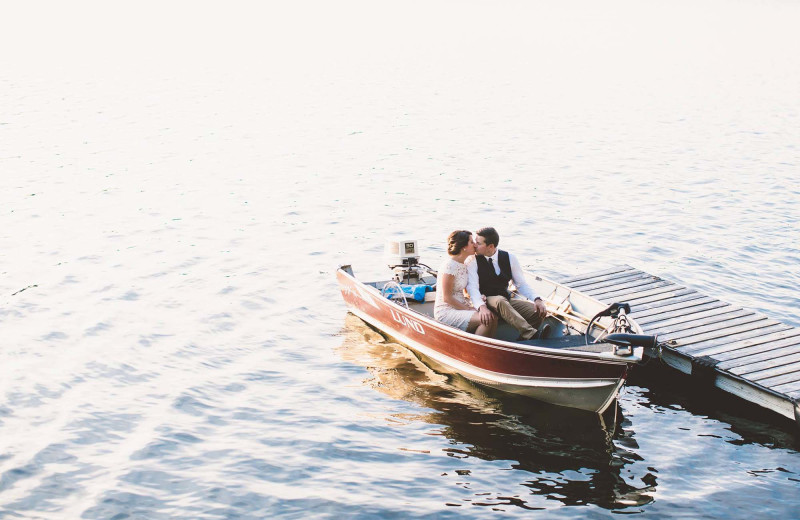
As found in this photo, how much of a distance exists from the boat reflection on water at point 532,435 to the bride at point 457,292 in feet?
2.99

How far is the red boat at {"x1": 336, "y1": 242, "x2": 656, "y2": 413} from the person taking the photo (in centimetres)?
1077

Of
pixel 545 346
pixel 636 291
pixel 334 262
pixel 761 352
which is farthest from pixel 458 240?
pixel 334 262

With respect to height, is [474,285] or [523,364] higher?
[474,285]

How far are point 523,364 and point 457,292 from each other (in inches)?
57.6

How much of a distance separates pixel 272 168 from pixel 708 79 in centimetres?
2977

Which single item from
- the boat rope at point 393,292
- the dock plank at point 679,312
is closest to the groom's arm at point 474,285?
the boat rope at point 393,292

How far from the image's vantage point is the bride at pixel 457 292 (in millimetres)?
11742

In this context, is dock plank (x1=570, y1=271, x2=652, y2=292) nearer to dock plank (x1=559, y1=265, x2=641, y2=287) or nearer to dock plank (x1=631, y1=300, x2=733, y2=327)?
dock plank (x1=559, y1=265, x2=641, y2=287)

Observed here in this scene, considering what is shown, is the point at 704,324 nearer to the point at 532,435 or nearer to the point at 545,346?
the point at 545,346

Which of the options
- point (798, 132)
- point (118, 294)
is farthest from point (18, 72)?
point (798, 132)

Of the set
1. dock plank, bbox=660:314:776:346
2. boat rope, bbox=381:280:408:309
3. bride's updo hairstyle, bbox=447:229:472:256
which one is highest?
bride's updo hairstyle, bbox=447:229:472:256

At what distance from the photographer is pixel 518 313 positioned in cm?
1198

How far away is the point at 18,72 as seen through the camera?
4144 cm

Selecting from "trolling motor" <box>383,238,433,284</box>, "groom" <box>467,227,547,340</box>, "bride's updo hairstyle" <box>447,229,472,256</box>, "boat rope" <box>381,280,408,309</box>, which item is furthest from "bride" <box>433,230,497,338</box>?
"trolling motor" <box>383,238,433,284</box>
